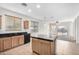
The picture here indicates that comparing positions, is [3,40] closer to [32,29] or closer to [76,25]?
[32,29]

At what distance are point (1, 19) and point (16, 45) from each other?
758 millimetres

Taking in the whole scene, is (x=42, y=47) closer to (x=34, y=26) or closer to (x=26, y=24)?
(x=34, y=26)

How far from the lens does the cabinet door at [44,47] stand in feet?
7.79

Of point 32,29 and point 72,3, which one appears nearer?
point 72,3

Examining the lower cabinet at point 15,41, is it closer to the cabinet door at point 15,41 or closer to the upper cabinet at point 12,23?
the cabinet door at point 15,41

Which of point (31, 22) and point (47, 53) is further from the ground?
point (31, 22)

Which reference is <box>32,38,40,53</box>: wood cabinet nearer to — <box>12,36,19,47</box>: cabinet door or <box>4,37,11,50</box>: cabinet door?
<box>12,36,19,47</box>: cabinet door

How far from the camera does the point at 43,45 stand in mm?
2492

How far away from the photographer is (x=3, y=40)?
7.47 ft

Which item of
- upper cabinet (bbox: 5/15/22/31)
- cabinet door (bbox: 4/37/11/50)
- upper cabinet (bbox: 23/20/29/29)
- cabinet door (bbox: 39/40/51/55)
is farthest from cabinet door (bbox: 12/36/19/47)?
cabinet door (bbox: 39/40/51/55)

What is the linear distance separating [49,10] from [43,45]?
3.11ft

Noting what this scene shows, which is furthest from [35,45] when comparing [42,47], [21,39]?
[21,39]

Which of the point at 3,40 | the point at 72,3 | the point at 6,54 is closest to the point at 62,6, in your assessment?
the point at 72,3

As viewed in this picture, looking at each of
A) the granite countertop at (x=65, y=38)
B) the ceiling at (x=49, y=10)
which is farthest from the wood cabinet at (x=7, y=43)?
the granite countertop at (x=65, y=38)
